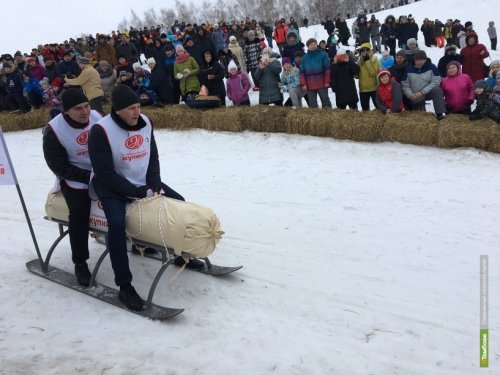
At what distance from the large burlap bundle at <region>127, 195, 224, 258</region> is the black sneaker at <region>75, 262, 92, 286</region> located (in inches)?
35.0

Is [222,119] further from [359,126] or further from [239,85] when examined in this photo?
[359,126]

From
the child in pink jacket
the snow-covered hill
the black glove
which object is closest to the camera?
the snow-covered hill

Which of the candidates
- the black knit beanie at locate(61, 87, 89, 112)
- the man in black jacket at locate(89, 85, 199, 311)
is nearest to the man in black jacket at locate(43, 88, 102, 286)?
the black knit beanie at locate(61, 87, 89, 112)

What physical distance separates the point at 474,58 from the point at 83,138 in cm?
952

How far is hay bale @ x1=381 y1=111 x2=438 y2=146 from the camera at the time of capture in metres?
8.29

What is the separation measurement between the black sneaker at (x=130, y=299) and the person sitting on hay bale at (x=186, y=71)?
830 cm

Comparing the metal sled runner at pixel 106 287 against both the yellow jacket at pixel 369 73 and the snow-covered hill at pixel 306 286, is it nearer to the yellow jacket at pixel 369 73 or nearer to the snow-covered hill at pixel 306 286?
the snow-covered hill at pixel 306 286

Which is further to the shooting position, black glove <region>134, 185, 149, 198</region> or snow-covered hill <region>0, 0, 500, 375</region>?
black glove <region>134, 185, 149, 198</region>

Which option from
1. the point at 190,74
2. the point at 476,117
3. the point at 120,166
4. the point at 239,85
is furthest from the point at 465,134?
the point at 190,74

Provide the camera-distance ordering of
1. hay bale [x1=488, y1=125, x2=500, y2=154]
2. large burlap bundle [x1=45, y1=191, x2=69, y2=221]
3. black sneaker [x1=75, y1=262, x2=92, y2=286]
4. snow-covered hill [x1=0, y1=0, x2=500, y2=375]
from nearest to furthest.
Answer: snow-covered hill [x1=0, y1=0, x2=500, y2=375] < black sneaker [x1=75, y1=262, x2=92, y2=286] < large burlap bundle [x1=45, y1=191, x2=69, y2=221] < hay bale [x1=488, y1=125, x2=500, y2=154]

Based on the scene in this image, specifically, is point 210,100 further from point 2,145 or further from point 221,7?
point 221,7

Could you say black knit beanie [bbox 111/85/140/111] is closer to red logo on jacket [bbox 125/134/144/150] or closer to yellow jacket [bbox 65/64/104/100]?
red logo on jacket [bbox 125/134/144/150]

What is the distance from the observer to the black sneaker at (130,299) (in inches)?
159

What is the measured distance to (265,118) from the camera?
32.5 feet
